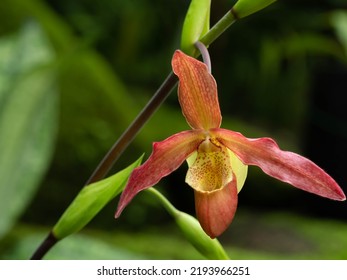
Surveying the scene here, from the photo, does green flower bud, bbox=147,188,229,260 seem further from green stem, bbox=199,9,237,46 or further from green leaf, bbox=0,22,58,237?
green leaf, bbox=0,22,58,237

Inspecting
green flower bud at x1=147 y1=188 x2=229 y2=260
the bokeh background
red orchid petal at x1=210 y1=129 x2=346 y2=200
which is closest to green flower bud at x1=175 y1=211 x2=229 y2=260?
green flower bud at x1=147 y1=188 x2=229 y2=260

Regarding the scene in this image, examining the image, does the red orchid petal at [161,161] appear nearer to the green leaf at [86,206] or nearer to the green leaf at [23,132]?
the green leaf at [86,206]

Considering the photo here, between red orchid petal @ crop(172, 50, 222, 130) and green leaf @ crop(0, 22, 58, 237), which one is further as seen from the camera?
green leaf @ crop(0, 22, 58, 237)

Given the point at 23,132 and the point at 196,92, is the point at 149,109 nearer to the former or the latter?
the point at 196,92

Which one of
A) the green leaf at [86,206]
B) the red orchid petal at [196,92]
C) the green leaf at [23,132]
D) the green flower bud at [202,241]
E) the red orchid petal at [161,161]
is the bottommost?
the green leaf at [23,132]

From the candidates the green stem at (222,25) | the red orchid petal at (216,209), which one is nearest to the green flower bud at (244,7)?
the green stem at (222,25)

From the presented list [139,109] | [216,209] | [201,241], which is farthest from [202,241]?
[139,109]
